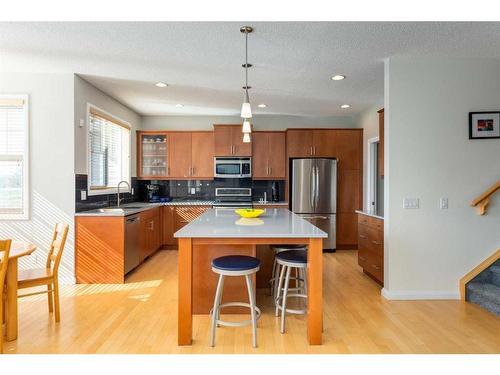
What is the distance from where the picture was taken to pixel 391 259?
11.5 feet

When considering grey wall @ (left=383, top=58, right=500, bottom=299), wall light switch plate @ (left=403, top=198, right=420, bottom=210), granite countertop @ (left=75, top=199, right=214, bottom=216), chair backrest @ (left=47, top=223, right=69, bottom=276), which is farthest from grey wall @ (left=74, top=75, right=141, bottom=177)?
wall light switch plate @ (left=403, top=198, right=420, bottom=210)

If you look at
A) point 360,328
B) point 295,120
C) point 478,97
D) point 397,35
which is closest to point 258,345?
point 360,328

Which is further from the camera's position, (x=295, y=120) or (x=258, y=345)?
(x=295, y=120)

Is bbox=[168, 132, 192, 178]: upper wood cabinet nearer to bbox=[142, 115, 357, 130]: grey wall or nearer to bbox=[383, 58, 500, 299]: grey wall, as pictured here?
bbox=[142, 115, 357, 130]: grey wall

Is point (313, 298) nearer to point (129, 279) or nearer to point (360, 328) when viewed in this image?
point (360, 328)

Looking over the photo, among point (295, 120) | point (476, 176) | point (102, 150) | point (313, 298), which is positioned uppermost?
point (295, 120)

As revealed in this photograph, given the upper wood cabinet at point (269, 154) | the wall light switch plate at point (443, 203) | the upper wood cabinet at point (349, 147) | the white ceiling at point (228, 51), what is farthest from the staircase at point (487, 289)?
the upper wood cabinet at point (269, 154)

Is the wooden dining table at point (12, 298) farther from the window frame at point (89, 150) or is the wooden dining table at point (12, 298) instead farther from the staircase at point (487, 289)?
the staircase at point (487, 289)

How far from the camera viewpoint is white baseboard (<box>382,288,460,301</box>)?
3471mm

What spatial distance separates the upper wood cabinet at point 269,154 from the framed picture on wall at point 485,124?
3166mm

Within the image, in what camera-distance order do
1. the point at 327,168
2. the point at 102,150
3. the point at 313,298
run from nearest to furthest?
the point at 313,298 < the point at 102,150 < the point at 327,168
